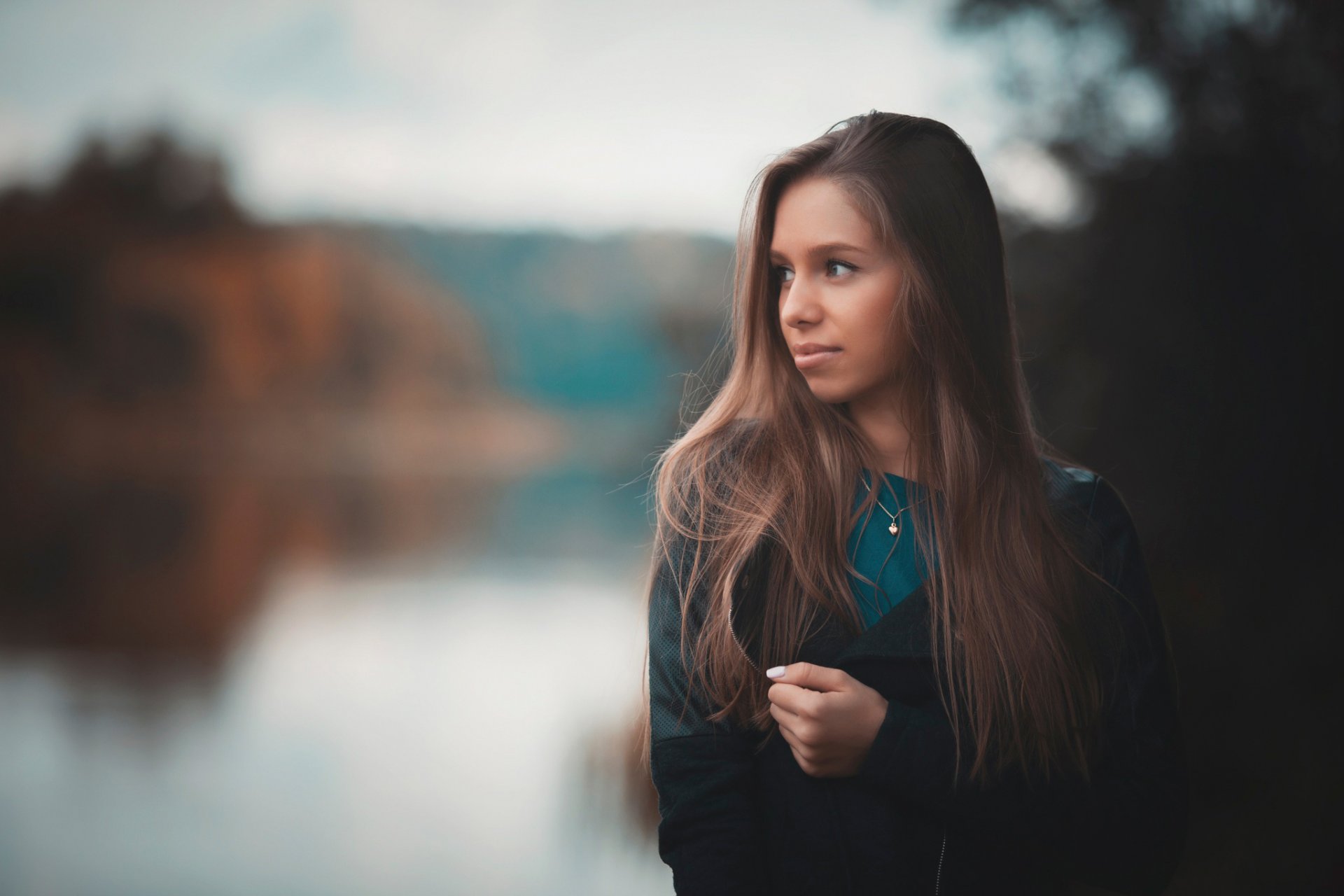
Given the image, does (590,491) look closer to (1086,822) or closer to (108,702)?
(108,702)

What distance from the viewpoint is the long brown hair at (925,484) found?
1.05m

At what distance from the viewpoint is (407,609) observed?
24.5 feet

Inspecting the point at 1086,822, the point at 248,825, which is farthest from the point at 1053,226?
the point at 248,825

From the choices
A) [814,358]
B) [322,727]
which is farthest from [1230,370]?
[322,727]

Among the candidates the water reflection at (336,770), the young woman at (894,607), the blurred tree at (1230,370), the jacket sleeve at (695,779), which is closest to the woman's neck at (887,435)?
the young woman at (894,607)

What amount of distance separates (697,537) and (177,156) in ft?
112

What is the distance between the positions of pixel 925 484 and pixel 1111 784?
0.35 m

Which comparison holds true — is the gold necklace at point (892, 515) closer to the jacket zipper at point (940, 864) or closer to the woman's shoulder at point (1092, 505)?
the woman's shoulder at point (1092, 505)

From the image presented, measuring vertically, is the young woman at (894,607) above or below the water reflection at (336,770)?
above

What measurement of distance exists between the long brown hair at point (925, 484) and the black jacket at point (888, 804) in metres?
0.02

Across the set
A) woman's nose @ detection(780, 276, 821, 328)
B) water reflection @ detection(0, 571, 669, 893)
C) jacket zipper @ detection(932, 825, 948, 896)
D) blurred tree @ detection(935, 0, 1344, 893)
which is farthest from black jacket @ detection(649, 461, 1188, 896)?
blurred tree @ detection(935, 0, 1344, 893)

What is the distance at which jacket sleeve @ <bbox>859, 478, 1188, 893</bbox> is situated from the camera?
100cm

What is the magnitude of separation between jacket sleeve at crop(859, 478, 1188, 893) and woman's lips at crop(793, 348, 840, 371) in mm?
348

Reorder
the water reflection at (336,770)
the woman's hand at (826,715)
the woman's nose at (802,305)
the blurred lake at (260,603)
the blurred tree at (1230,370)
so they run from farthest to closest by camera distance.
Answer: the blurred lake at (260,603), the water reflection at (336,770), the blurred tree at (1230,370), the woman's nose at (802,305), the woman's hand at (826,715)
